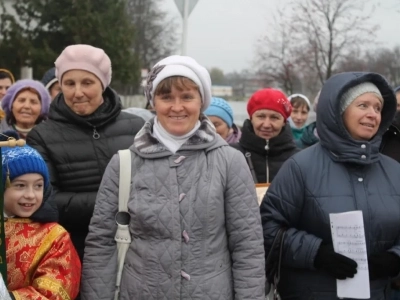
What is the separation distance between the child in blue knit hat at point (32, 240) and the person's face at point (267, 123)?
1.88 m

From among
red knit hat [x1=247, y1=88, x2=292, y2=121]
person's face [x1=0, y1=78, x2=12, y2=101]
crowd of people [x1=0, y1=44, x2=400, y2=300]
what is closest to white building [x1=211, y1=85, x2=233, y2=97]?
person's face [x1=0, y1=78, x2=12, y2=101]

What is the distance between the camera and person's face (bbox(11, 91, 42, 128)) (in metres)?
4.49

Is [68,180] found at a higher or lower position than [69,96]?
lower

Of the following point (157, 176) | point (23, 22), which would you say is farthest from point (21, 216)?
point (23, 22)

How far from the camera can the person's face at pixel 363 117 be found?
299cm

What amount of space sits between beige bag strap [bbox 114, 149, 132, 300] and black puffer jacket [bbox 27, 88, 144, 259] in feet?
1.91

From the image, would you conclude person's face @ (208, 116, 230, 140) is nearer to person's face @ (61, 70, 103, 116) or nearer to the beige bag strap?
person's face @ (61, 70, 103, 116)

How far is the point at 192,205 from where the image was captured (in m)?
2.67

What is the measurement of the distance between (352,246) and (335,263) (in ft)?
0.39

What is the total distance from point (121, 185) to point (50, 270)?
0.49 meters

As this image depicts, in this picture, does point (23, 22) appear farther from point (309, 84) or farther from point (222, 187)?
point (222, 187)

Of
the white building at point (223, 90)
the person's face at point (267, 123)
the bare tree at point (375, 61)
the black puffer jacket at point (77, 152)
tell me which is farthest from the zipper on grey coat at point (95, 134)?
the white building at point (223, 90)

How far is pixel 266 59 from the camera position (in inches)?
629

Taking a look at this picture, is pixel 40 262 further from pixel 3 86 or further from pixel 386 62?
pixel 386 62
